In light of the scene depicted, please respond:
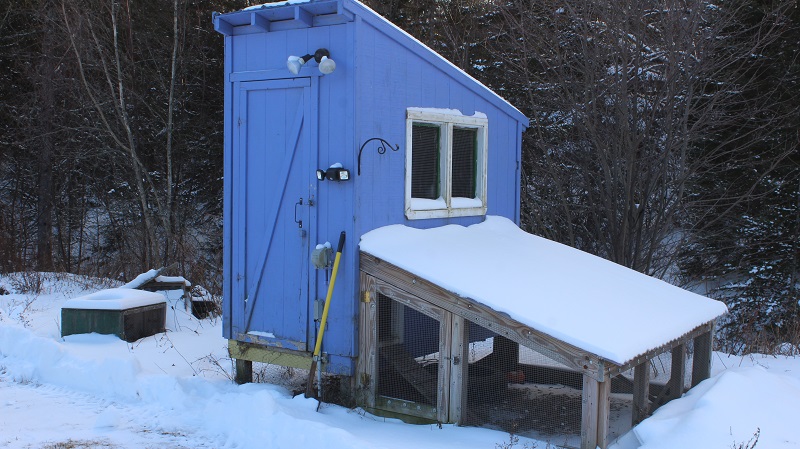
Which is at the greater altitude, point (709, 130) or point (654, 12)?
point (654, 12)

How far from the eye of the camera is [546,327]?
5.30m

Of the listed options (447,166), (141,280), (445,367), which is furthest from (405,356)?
(141,280)

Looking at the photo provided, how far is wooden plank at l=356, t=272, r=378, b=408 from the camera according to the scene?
630cm

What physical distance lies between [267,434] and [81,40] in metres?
12.1

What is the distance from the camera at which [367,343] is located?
632 centimetres

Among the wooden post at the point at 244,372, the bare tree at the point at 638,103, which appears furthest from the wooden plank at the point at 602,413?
the bare tree at the point at 638,103

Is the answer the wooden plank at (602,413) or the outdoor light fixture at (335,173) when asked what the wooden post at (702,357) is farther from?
the outdoor light fixture at (335,173)

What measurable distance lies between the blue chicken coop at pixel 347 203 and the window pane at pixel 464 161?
0.21 ft

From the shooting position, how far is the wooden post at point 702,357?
7.21m

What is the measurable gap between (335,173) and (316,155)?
34cm

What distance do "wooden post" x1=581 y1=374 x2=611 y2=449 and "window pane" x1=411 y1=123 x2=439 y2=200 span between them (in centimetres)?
264

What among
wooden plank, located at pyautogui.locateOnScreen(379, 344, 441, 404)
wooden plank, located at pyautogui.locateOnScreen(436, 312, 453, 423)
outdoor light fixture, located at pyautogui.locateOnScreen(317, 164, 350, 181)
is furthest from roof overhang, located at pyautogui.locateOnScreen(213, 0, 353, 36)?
wooden plank, located at pyautogui.locateOnScreen(379, 344, 441, 404)

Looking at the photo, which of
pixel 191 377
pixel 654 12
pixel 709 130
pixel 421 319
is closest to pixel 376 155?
pixel 421 319

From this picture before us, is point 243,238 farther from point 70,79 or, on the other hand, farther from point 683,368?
point 70,79
